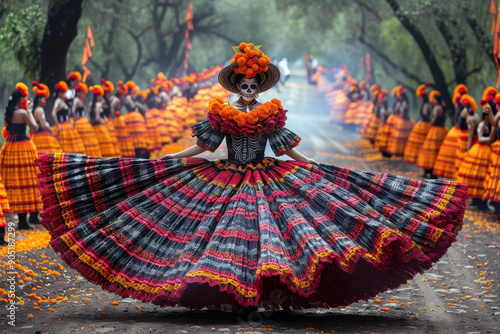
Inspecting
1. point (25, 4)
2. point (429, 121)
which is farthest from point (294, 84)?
point (25, 4)

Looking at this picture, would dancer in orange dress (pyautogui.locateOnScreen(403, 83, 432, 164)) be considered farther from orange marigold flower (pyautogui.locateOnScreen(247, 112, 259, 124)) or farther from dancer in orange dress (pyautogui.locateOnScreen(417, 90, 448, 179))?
orange marigold flower (pyautogui.locateOnScreen(247, 112, 259, 124))

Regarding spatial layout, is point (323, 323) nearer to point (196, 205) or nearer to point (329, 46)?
point (196, 205)

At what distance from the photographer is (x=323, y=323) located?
6.34 meters

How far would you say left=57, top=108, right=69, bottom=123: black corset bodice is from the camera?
13.6m

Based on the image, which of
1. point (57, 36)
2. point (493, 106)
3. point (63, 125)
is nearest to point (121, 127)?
point (57, 36)

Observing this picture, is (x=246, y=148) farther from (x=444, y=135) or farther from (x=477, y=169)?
(x=444, y=135)

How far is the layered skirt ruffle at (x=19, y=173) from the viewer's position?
10.8 metres

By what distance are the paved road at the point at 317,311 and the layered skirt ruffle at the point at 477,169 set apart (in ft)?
7.47

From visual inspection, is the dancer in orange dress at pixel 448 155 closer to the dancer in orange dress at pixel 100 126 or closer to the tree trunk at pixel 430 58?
the tree trunk at pixel 430 58

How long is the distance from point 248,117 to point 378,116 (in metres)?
18.5

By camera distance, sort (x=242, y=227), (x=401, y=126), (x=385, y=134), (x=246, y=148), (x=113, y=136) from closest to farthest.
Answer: (x=242, y=227) < (x=246, y=148) < (x=113, y=136) < (x=401, y=126) < (x=385, y=134)

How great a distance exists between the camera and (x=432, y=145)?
17.5 meters

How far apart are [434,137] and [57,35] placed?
959 cm

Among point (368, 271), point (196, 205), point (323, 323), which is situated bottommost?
point (323, 323)
